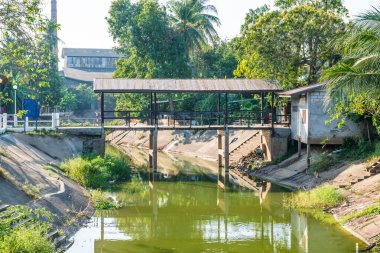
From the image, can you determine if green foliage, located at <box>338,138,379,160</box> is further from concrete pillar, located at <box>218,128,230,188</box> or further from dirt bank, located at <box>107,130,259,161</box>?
dirt bank, located at <box>107,130,259,161</box>

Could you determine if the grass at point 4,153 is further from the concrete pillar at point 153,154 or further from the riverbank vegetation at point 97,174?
the concrete pillar at point 153,154

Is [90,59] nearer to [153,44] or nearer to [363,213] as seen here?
[153,44]

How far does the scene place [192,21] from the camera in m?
57.6

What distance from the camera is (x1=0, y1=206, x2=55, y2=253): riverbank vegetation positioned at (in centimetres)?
1462

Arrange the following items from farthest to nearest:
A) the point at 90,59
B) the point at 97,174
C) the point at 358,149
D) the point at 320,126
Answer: the point at 90,59
the point at 320,126
the point at 358,149
the point at 97,174

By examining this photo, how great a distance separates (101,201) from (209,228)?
219 inches

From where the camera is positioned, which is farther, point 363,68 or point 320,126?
point 320,126

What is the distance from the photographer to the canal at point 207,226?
19.5 m

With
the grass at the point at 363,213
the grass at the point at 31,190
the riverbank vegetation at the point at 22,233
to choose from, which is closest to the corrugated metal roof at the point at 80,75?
the grass at the point at 31,190

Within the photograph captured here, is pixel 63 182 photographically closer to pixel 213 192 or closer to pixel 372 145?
pixel 213 192

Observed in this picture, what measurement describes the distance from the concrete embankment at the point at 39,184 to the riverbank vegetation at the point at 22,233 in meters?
1.26

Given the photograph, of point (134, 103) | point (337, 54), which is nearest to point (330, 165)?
point (337, 54)

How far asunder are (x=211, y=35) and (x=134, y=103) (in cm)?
1091

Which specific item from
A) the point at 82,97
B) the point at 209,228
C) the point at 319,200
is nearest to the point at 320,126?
the point at 319,200
